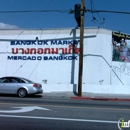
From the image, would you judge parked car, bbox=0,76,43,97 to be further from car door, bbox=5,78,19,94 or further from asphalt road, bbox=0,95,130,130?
asphalt road, bbox=0,95,130,130

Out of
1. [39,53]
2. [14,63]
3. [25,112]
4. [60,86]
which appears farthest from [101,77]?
[25,112]

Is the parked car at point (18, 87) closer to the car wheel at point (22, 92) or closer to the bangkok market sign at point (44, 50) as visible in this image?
the car wheel at point (22, 92)

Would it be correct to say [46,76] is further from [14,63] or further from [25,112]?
[25,112]

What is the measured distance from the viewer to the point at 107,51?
22328mm

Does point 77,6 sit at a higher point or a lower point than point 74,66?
higher

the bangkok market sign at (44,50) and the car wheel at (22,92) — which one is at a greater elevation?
the bangkok market sign at (44,50)

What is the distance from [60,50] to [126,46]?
5.68 m

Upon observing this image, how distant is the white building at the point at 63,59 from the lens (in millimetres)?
22094

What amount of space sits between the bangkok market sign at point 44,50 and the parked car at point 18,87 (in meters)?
5.22

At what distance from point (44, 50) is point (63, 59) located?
182cm

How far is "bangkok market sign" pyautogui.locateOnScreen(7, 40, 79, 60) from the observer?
22562 mm

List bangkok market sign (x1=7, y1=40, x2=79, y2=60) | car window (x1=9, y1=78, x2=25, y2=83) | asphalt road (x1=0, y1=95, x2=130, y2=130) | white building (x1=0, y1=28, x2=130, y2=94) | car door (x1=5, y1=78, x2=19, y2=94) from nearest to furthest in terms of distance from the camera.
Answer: asphalt road (x1=0, y1=95, x2=130, y2=130)
car door (x1=5, y1=78, x2=19, y2=94)
car window (x1=9, y1=78, x2=25, y2=83)
white building (x1=0, y1=28, x2=130, y2=94)
bangkok market sign (x1=7, y1=40, x2=79, y2=60)

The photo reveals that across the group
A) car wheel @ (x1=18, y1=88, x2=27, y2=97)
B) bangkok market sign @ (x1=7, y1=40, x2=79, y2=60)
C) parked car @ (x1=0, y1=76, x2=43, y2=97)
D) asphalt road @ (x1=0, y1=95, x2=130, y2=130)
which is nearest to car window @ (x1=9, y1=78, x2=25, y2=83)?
parked car @ (x1=0, y1=76, x2=43, y2=97)

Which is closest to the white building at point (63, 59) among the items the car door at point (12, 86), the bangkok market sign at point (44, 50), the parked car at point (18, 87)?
the bangkok market sign at point (44, 50)
